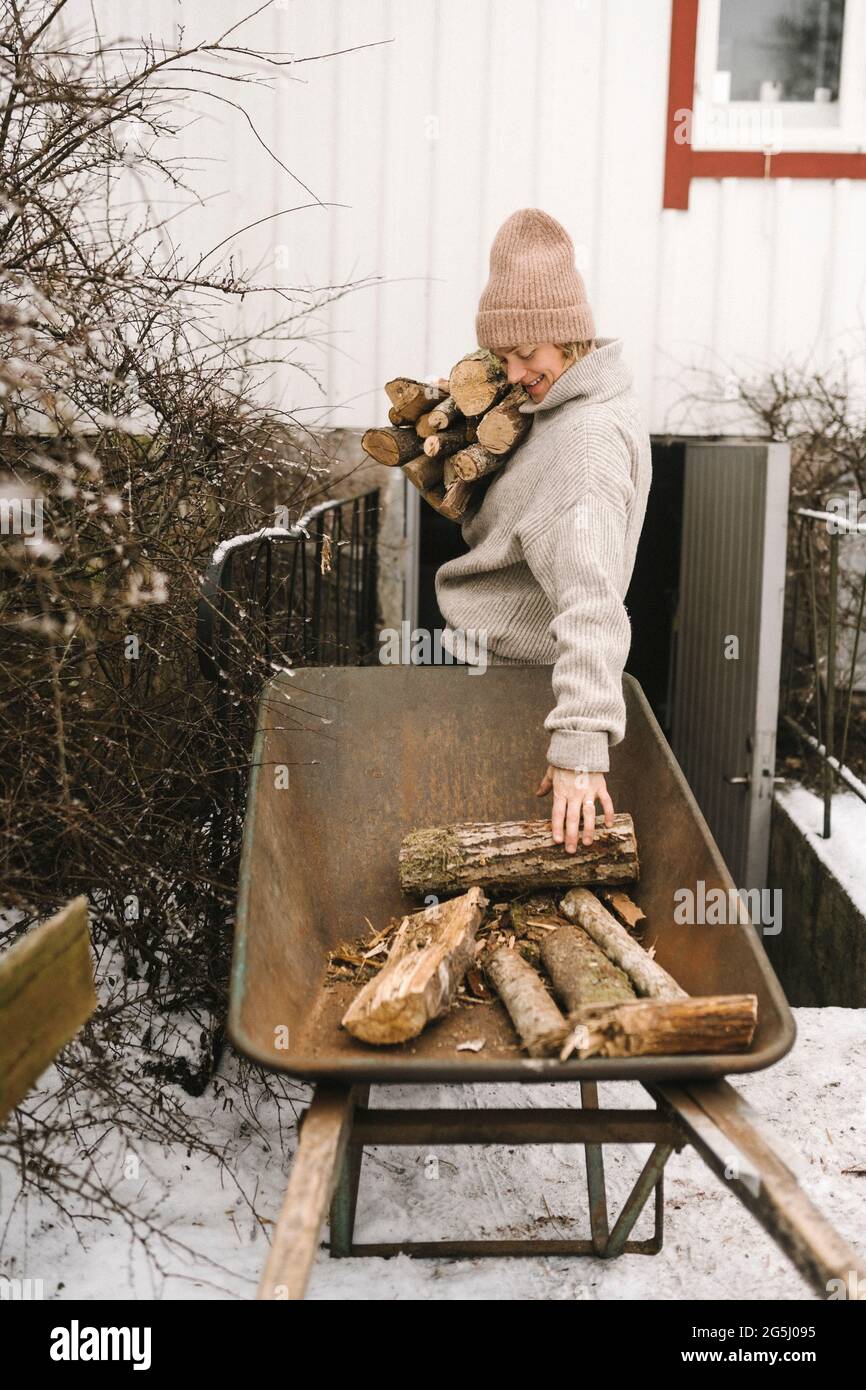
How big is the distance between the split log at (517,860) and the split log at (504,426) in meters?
0.85

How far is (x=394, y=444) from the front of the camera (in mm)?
2877

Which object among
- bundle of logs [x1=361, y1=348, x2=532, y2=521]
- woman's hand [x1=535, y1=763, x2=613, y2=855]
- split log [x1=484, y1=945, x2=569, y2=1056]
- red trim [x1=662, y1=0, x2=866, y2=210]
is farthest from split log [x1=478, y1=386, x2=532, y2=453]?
red trim [x1=662, y1=0, x2=866, y2=210]

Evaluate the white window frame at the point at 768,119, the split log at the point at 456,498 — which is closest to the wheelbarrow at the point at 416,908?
→ the split log at the point at 456,498

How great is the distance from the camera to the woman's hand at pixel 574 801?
6.84 ft

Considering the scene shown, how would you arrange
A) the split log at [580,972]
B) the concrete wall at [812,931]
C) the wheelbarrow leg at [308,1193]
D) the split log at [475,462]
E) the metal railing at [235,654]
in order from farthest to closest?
the concrete wall at [812,931] < the split log at [475,462] < the metal railing at [235,654] < the split log at [580,972] < the wheelbarrow leg at [308,1193]

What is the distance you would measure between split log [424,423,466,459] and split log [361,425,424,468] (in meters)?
0.07

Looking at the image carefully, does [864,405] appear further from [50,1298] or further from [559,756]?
[50,1298]

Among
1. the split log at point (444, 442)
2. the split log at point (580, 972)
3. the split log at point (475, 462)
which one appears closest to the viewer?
the split log at point (580, 972)

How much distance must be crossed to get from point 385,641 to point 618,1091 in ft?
7.92

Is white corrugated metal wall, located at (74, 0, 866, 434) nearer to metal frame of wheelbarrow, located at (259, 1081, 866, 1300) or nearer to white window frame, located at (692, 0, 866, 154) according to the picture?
white window frame, located at (692, 0, 866, 154)

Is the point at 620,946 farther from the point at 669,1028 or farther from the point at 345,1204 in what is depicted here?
the point at 345,1204

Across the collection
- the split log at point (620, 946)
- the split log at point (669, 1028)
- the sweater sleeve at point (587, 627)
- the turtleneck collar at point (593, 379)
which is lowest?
the split log at point (620, 946)

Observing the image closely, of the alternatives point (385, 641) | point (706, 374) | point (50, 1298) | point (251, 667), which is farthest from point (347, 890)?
point (706, 374)

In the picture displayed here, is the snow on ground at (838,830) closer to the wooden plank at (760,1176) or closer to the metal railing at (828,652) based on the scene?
the metal railing at (828,652)
